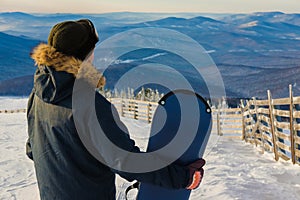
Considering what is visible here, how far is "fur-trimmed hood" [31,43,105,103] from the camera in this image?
1.50 metres

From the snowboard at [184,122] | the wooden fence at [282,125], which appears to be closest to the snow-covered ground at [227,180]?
the wooden fence at [282,125]

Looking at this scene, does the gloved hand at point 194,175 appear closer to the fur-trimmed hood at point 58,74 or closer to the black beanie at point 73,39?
the fur-trimmed hood at point 58,74

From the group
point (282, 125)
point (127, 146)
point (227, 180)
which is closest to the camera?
point (127, 146)

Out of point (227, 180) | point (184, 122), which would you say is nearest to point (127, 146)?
point (184, 122)

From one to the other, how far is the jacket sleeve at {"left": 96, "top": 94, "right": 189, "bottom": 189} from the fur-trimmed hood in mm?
113

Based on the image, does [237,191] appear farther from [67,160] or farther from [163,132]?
[67,160]

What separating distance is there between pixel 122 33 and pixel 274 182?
3444 millimetres

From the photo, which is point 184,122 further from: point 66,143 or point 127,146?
point 66,143

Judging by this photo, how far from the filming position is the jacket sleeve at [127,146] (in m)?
1.46

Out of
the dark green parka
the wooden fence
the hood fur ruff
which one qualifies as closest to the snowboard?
the dark green parka

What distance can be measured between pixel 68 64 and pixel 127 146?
1.27 feet

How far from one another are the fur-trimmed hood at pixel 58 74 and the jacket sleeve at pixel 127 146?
11 cm

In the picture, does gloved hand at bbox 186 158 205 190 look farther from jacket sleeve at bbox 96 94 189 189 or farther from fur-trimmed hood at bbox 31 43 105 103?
fur-trimmed hood at bbox 31 43 105 103

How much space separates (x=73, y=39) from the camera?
60.9 inches
